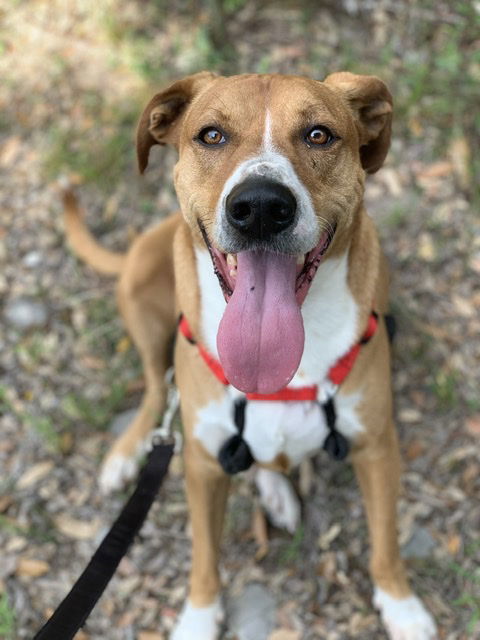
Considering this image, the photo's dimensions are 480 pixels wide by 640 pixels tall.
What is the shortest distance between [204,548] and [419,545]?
1.20 metres

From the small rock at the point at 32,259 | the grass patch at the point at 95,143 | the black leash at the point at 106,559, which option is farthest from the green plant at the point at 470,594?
the grass patch at the point at 95,143

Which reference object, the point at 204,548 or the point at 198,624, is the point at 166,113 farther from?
the point at 198,624

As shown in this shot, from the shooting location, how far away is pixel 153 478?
309 centimetres

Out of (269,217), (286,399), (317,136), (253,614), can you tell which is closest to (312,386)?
(286,399)

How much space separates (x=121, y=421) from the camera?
4371 millimetres

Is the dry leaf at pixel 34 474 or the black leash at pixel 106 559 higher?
the black leash at pixel 106 559

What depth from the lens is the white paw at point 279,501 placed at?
12.3 feet

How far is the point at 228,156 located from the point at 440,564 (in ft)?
8.01

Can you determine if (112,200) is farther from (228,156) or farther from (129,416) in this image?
(228,156)

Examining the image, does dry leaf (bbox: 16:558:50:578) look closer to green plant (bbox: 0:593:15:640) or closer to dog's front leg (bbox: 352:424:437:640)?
green plant (bbox: 0:593:15:640)

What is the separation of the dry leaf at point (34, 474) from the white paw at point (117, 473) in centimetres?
33

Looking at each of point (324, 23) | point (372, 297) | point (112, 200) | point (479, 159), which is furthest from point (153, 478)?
point (324, 23)

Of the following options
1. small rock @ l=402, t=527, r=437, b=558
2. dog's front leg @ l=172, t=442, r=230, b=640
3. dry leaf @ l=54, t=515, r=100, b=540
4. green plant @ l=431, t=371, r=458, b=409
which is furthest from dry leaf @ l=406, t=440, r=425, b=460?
dry leaf @ l=54, t=515, r=100, b=540

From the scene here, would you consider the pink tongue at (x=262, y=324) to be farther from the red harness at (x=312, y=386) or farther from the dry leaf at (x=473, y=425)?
the dry leaf at (x=473, y=425)
